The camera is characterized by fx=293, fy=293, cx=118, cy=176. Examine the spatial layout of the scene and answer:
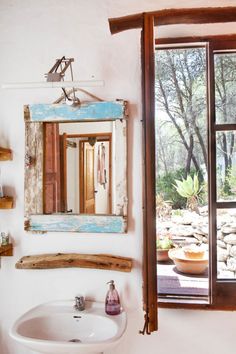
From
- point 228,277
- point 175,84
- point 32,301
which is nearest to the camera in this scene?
point 228,277

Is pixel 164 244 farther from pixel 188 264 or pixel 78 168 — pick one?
pixel 78 168

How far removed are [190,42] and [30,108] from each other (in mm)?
891

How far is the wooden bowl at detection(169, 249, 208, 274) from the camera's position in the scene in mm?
1642

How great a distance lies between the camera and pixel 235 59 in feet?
4.91

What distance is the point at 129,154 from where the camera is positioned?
4.94ft

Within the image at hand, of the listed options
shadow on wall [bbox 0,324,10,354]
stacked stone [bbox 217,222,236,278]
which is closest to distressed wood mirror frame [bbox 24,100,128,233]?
stacked stone [bbox 217,222,236,278]

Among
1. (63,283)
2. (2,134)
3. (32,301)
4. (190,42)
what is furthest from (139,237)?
(190,42)

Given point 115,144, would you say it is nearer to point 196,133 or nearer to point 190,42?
point 196,133

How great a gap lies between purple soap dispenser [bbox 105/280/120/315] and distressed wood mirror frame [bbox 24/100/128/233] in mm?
279

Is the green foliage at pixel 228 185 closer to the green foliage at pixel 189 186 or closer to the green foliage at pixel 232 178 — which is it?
the green foliage at pixel 232 178

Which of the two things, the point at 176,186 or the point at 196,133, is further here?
the point at 176,186

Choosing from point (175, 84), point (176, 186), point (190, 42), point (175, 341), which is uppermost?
point (190, 42)

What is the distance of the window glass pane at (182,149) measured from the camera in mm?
1637

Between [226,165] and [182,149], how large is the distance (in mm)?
326
